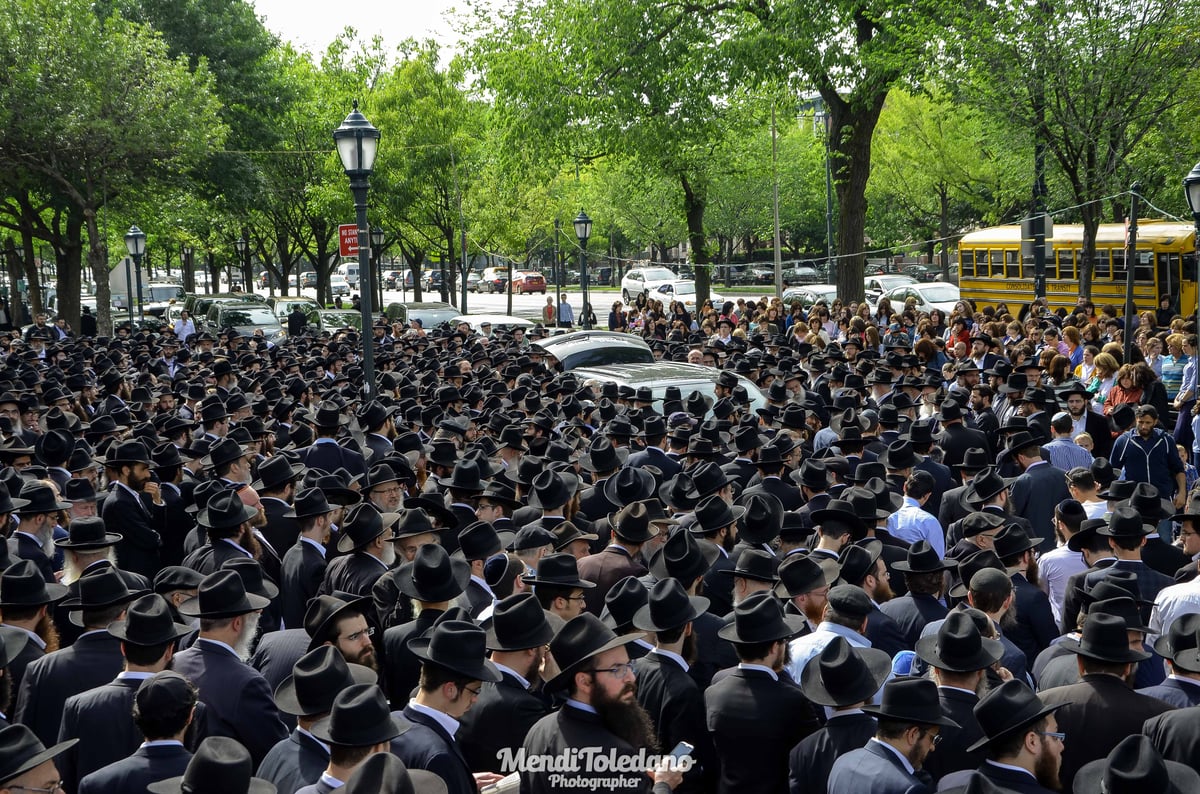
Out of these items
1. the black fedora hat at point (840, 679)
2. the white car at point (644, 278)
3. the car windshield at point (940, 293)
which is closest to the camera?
the black fedora hat at point (840, 679)

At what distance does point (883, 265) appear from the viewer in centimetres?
6694

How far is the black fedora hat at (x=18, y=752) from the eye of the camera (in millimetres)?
4094

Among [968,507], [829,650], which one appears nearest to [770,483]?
[968,507]

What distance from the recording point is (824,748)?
4.91 meters

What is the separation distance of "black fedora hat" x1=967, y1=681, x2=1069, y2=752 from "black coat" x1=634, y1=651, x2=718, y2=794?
1373 mm

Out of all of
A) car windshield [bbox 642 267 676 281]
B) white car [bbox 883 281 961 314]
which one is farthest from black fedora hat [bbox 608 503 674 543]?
car windshield [bbox 642 267 676 281]

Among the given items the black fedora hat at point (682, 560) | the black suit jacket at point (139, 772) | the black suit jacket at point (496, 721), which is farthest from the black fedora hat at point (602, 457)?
the black suit jacket at point (139, 772)

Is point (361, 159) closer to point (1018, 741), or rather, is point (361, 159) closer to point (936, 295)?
point (1018, 741)

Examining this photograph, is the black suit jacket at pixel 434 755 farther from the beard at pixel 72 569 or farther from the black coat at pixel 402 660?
the beard at pixel 72 569

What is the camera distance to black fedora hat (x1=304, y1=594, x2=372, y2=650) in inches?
225

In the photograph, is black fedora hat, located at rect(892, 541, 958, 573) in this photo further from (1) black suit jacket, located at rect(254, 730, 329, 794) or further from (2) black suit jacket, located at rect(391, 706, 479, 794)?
→ (1) black suit jacket, located at rect(254, 730, 329, 794)

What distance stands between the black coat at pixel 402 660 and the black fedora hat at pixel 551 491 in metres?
2.32

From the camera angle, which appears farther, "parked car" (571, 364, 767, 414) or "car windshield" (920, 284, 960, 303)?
"car windshield" (920, 284, 960, 303)

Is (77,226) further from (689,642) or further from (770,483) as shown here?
(689,642)
